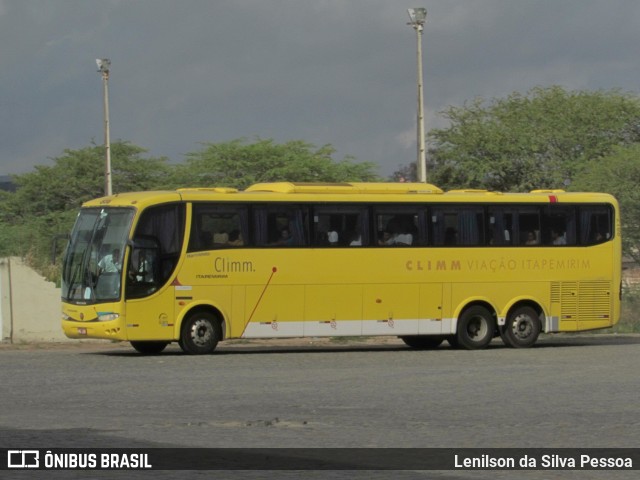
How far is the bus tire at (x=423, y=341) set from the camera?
30891 mm

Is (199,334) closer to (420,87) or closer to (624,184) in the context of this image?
(420,87)

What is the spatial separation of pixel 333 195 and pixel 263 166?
3963cm

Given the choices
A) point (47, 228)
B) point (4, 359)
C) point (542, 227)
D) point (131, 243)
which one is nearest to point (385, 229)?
point (542, 227)

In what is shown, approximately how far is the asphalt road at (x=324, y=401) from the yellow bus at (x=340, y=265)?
80 centimetres

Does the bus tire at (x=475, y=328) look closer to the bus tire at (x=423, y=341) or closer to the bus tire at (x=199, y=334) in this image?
the bus tire at (x=423, y=341)

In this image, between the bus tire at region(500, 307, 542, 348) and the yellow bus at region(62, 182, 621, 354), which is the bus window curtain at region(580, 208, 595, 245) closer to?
the yellow bus at region(62, 182, 621, 354)

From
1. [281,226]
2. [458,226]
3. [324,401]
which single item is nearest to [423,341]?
[458,226]

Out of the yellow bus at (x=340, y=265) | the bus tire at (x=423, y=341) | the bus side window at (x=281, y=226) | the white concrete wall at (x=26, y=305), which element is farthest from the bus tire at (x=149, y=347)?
the bus tire at (x=423, y=341)

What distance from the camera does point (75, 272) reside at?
26906mm

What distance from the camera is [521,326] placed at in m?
30.0

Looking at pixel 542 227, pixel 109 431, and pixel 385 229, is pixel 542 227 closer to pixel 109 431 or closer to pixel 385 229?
pixel 385 229

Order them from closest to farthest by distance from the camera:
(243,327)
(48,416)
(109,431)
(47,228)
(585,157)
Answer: (109,431) < (48,416) < (243,327) < (47,228) < (585,157)

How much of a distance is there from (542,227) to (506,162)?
141 ft

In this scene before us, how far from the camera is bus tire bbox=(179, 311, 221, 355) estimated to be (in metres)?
27.0
